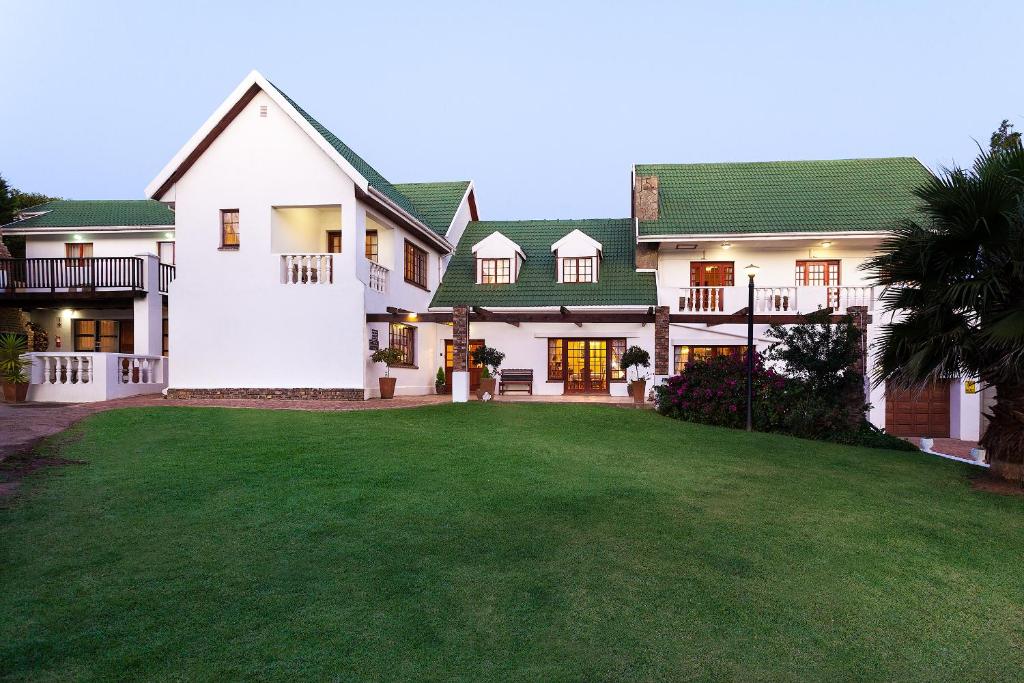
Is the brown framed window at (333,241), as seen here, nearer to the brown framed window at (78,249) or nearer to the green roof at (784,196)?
the green roof at (784,196)

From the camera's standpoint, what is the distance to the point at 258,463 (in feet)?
29.0

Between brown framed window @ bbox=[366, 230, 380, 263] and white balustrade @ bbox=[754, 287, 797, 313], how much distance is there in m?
12.6

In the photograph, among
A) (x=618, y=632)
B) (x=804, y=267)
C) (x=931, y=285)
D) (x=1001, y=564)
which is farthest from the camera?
(x=804, y=267)

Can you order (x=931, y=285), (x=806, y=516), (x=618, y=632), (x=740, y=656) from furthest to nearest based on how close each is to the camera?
(x=931, y=285)
(x=806, y=516)
(x=618, y=632)
(x=740, y=656)

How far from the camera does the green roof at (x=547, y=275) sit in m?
23.9

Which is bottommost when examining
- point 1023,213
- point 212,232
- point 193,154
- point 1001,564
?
point 1001,564

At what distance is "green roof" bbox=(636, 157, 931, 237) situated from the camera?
23.1m

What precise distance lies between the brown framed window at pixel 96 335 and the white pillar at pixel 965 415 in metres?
29.7

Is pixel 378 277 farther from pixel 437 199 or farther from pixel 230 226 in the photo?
pixel 437 199

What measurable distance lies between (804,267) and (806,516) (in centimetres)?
1853

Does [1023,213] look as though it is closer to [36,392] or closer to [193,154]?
[193,154]

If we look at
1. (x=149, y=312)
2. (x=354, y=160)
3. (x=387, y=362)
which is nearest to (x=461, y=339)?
(x=387, y=362)

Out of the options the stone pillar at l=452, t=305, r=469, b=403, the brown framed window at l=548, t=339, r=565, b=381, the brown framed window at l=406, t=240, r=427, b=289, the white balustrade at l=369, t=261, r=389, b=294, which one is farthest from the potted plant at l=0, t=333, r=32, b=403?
the brown framed window at l=548, t=339, r=565, b=381

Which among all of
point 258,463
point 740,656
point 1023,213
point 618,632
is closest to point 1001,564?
point 740,656
